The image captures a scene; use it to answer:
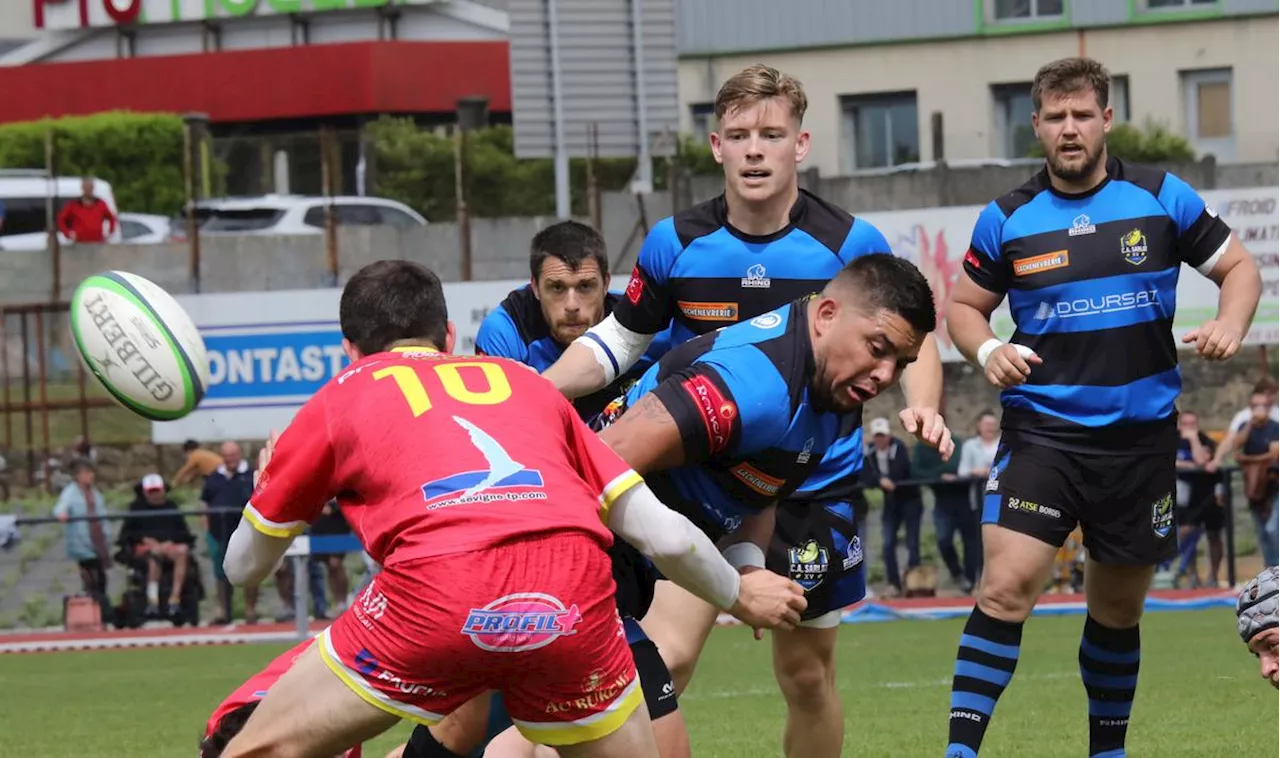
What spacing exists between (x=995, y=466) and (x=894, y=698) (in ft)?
12.9

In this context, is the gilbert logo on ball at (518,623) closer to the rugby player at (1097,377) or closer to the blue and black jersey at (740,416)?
the blue and black jersey at (740,416)

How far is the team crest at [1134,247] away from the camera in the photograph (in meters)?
7.05


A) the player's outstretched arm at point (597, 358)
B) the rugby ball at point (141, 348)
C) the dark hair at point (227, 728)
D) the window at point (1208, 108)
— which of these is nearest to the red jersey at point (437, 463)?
the dark hair at point (227, 728)

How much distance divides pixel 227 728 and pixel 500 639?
135 cm

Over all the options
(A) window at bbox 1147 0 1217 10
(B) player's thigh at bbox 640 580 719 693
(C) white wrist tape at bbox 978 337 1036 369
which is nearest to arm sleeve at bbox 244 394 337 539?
(B) player's thigh at bbox 640 580 719 693

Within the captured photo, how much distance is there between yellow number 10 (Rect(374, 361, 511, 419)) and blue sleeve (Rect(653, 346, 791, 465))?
437 mm

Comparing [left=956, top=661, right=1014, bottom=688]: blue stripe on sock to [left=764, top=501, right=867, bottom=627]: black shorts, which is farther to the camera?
[left=956, top=661, right=1014, bottom=688]: blue stripe on sock

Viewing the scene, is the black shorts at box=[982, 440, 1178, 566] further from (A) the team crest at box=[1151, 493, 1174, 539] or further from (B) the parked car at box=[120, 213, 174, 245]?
(B) the parked car at box=[120, 213, 174, 245]

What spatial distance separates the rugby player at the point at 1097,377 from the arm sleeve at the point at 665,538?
228 cm

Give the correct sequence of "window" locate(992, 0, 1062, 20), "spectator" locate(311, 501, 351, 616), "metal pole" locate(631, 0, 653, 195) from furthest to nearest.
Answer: "window" locate(992, 0, 1062, 20) < "metal pole" locate(631, 0, 653, 195) < "spectator" locate(311, 501, 351, 616)

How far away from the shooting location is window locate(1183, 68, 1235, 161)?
34562 mm

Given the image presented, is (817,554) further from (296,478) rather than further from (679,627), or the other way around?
(296,478)

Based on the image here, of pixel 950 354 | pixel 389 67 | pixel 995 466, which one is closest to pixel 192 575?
pixel 950 354

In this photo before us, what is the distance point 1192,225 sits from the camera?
712cm
